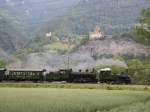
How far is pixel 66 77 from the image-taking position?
212 feet

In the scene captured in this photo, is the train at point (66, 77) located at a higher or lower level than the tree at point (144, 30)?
lower

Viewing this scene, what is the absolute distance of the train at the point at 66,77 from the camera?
64.1 metres

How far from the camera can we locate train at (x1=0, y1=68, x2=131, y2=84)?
64125 millimetres

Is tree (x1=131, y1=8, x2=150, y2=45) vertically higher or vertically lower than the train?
higher

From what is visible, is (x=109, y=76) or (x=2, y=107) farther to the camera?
(x=109, y=76)

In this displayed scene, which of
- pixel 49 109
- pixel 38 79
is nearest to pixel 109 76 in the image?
pixel 38 79

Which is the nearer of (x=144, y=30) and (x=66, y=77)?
(x=144, y=30)

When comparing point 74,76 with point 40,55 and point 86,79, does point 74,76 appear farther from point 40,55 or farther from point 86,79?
point 40,55

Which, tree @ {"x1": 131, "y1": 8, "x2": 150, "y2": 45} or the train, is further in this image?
the train

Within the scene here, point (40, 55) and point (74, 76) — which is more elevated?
point (40, 55)

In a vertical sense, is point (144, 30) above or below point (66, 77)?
above

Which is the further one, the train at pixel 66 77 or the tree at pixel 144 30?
the train at pixel 66 77

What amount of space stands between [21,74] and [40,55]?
113 metres

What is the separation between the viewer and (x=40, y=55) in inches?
6969
